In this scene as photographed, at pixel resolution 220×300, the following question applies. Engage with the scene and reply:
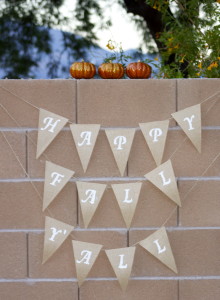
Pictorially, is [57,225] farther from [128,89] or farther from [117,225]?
[128,89]

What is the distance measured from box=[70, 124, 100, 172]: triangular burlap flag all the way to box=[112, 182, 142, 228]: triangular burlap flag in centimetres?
14

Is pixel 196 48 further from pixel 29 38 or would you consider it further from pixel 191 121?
pixel 29 38

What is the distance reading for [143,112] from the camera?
161cm

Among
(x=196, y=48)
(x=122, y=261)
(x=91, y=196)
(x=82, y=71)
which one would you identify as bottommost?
(x=122, y=261)

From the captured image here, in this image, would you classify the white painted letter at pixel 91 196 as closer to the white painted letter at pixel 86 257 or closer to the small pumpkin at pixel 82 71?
the white painted letter at pixel 86 257

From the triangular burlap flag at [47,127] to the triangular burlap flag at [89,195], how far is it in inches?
7.1

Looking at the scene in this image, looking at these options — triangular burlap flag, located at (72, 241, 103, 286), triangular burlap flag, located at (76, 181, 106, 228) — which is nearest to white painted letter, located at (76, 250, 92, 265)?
triangular burlap flag, located at (72, 241, 103, 286)

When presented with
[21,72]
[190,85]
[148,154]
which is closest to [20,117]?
[148,154]

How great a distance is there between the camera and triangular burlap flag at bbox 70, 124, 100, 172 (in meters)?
1.59

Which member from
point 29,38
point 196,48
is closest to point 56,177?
point 196,48

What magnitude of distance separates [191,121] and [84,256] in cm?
60

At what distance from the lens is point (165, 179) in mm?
1596

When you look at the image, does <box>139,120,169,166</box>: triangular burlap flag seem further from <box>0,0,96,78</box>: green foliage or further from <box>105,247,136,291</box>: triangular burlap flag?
<box>0,0,96,78</box>: green foliage

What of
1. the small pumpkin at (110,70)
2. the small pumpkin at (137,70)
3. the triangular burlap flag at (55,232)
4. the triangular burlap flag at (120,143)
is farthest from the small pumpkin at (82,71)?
the triangular burlap flag at (55,232)
